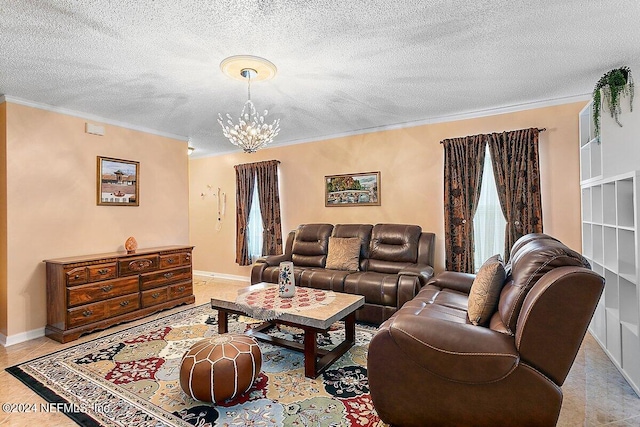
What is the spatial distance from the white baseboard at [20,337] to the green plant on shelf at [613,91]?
609 cm

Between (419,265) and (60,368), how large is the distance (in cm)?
369

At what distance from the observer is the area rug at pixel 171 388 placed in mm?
1999

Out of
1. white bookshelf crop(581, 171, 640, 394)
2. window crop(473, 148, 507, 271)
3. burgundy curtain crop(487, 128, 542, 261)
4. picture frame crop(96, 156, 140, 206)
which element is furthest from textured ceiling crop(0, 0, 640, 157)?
white bookshelf crop(581, 171, 640, 394)

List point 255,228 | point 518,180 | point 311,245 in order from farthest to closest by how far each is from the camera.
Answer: point 255,228, point 311,245, point 518,180

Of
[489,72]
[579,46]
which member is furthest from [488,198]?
[579,46]

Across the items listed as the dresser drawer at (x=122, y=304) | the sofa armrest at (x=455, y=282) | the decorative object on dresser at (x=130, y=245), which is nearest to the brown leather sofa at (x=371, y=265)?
the sofa armrest at (x=455, y=282)

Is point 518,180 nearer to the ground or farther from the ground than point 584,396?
farther from the ground

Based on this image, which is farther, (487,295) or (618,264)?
(618,264)

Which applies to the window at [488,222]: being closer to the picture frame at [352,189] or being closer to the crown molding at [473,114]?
the crown molding at [473,114]

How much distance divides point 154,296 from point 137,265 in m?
0.48

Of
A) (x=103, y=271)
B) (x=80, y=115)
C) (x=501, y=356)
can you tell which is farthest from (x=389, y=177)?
(x=80, y=115)

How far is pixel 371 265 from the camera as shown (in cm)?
423

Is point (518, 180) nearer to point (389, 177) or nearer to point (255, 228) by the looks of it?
A: point (389, 177)

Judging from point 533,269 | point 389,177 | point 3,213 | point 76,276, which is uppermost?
point 389,177
